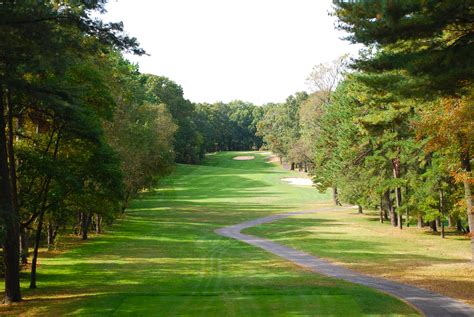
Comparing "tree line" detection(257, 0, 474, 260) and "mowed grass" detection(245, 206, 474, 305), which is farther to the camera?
"mowed grass" detection(245, 206, 474, 305)

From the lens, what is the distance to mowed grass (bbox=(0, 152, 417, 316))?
44.8 feet

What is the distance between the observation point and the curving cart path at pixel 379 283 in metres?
13.5

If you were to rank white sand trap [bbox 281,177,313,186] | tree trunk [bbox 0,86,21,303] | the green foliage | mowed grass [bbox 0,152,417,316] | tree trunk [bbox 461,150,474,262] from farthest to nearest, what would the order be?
the green foliage
white sand trap [bbox 281,177,313,186]
tree trunk [bbox 461,150,474,262]
tree trunk [bbox 0,86,21,303]
mowed grass [bbox 0,152,417,316]

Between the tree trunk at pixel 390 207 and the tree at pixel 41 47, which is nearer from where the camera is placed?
the tree at pixel 41 47

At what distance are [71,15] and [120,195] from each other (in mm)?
7650

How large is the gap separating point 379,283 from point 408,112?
9402 mm

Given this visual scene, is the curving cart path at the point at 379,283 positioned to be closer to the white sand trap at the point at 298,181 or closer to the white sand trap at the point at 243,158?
the white sand trap at the point at 298,181

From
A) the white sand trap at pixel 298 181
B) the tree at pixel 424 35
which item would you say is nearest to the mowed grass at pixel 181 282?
the tree at pixel 424 35

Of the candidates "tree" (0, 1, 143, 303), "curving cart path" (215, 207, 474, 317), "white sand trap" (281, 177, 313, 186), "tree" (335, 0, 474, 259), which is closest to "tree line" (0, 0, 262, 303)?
"tree" (0, 1, 143, 303)

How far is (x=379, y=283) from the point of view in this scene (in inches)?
711

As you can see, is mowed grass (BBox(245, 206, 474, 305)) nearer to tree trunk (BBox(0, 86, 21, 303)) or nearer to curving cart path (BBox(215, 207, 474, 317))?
curving cart path (BBox(215, 207, 474, 317))

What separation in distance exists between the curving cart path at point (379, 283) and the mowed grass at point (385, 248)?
0.67m

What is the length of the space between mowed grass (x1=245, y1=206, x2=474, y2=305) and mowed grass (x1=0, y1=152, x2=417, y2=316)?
120 inches

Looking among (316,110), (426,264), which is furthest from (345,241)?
(316,110)
